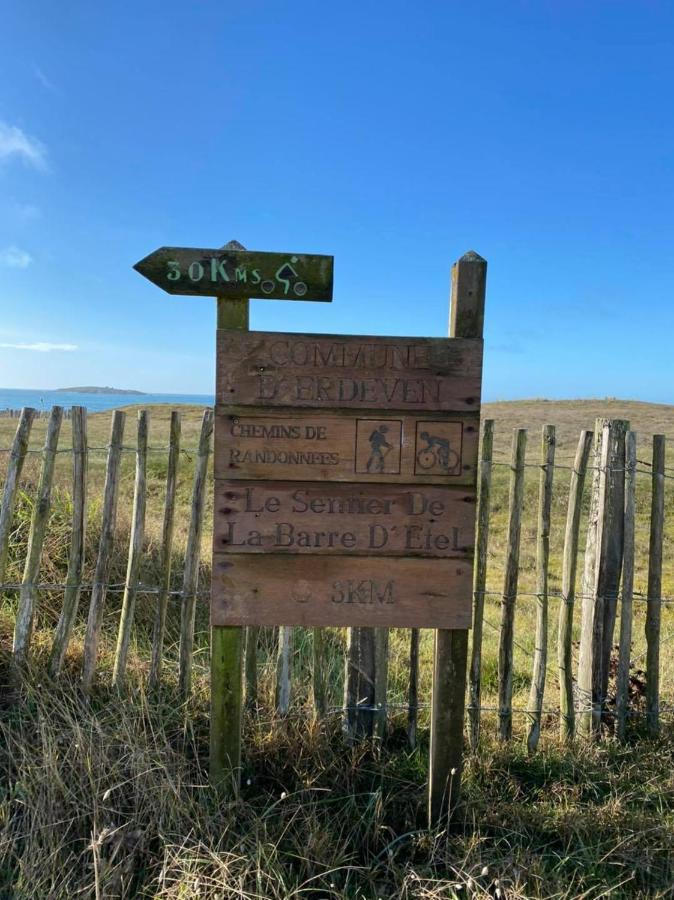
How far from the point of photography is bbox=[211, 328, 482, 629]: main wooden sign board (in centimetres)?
277

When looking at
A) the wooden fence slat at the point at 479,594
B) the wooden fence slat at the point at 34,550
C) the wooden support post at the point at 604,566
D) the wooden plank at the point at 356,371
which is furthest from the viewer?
A: the wooden support post at the point at 604,566

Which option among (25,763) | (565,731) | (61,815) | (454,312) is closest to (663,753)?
(565,731)

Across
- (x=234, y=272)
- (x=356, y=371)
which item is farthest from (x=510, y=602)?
(x=234, y=272)

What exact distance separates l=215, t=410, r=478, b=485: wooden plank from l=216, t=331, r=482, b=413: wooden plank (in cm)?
6

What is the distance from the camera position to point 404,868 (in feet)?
8.53

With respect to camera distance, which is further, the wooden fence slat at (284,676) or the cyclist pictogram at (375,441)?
the wooden fence slat at (284,676)

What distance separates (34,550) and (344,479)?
2251 millimetres

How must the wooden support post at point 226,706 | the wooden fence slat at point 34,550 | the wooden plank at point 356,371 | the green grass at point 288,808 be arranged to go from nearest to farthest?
the green grass at point 288,808, the wooden plank at point 356,371, the wooden support post at point 226,706, the wooden fence slat at point 34,550

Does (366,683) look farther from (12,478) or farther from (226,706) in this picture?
(12,478)

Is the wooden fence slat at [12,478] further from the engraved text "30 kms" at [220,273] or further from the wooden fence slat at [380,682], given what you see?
the wooden fence slat at [380,682]

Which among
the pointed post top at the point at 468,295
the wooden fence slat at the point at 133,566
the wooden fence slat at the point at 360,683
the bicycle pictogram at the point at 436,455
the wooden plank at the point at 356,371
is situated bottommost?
the wooden fence slat at the point at 360,683

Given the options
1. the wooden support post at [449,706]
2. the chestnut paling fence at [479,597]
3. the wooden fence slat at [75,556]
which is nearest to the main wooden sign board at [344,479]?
the wooden support post at [449,706]

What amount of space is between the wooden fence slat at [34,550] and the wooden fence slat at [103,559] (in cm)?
35

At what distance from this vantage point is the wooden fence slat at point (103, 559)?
369 centimetres
